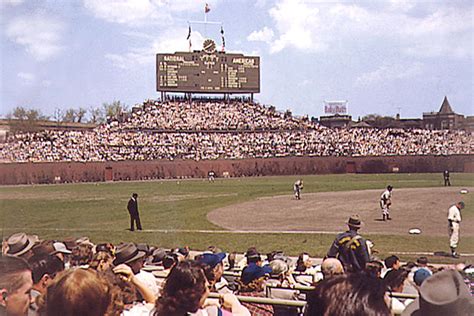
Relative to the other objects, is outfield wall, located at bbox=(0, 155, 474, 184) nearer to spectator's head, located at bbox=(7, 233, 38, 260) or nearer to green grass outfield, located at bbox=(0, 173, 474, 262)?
green grass outfield, located at bbox=(0, 173, 474, 262)

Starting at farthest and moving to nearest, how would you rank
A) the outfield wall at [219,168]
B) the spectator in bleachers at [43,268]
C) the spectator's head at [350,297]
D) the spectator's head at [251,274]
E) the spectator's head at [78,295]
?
the outfield wall at [219,168] → the spectator's head at [251,274] → the spectator in bleachers at [43,268] → the spectator's head at [78,295] → the spectator's head at [350,297]

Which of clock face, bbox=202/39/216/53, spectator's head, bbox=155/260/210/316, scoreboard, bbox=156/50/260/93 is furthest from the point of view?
clock face, bbox=202/39/216/53

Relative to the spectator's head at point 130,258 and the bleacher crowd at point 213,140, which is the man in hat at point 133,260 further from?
the bleacher crowd at point 213,140

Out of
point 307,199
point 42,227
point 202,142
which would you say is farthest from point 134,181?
point 42,227

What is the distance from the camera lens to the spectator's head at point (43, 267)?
555 cm

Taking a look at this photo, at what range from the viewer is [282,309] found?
531 centimetres

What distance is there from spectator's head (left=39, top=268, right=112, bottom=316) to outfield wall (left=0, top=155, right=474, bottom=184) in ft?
186

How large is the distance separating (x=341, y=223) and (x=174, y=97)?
222 feet

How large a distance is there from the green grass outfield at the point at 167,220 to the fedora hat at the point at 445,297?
14175mm

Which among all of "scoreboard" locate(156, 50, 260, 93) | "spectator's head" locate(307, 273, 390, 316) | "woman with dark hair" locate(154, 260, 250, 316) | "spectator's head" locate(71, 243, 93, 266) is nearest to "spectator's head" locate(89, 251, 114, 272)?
"spectator's head" locate(71, 243, 93, 266)

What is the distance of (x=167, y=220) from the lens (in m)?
27.1

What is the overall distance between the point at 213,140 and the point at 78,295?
70178 millimetres

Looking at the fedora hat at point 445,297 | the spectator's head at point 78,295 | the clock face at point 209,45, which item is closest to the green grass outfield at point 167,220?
the fedora hat at point 445,297

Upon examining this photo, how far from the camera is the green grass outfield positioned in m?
19.5
